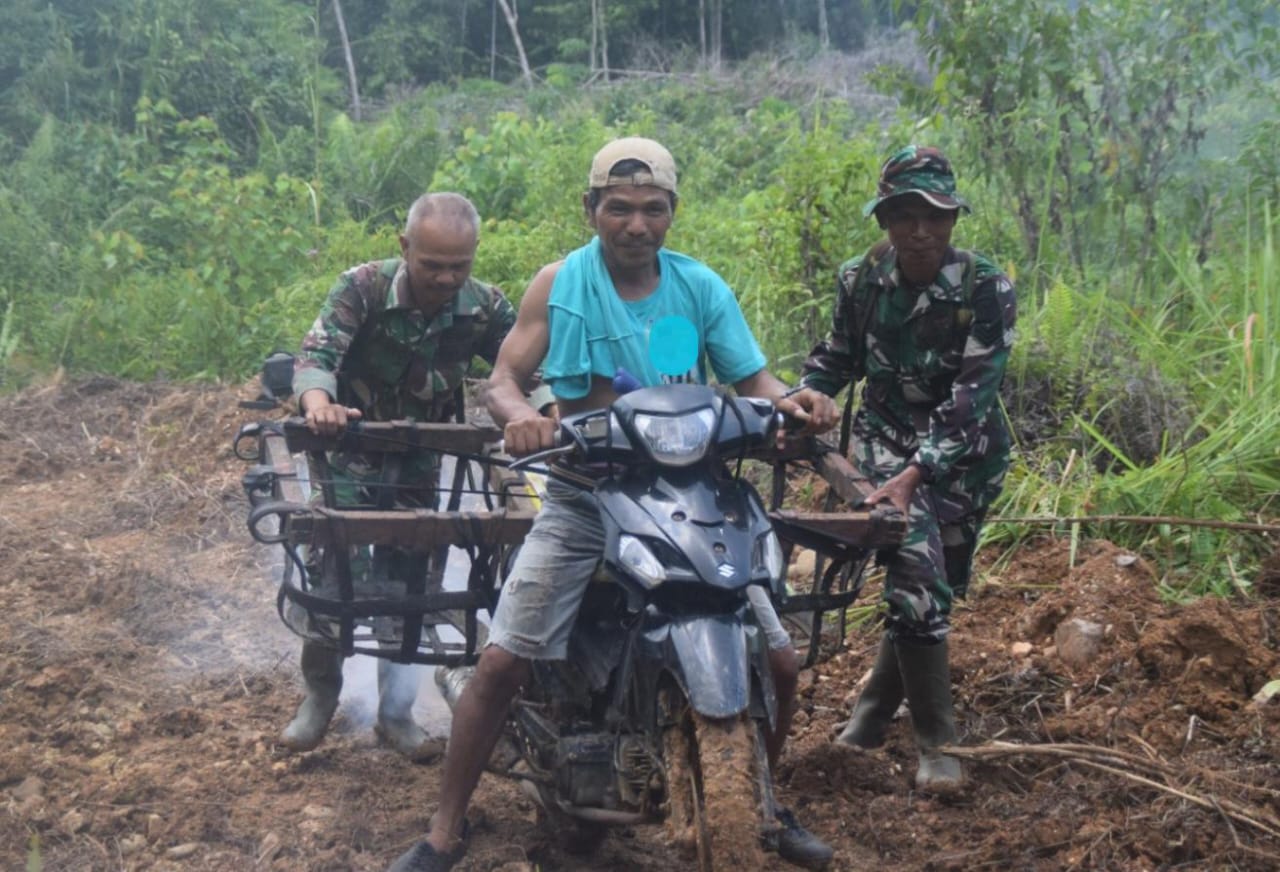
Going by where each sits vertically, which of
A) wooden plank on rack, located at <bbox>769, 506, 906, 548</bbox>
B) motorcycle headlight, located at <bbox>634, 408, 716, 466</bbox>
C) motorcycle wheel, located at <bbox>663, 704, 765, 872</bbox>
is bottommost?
motorcycle wheel, located at <bbox>663, 704, 765, 872</bbox>

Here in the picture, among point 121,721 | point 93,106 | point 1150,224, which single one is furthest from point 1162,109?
point 93,106

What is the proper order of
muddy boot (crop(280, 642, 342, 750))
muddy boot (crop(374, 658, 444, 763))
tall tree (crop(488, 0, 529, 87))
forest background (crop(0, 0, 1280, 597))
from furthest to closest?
1. tall tree (crop(488, 0, 529, 87))
2. forest background (crop(0, 0, 1280, 597))
3. muddy boot (crop(374, 658, 444, 763))
4. muddy boot (crop(280, 642, 342, 750))

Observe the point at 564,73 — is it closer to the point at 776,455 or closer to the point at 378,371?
the point at 378,371

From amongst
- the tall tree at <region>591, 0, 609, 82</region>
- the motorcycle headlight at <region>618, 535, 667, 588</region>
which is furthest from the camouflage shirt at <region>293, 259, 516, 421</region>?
the tall tree at <region>591, 0, 609, 82</region>

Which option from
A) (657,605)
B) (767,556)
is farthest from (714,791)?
(767,556)

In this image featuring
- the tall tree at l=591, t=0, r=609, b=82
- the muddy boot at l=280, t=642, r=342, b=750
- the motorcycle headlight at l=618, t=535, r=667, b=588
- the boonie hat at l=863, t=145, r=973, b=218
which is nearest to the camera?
the motorcycle headlight at l=618, t=535, r=667, b=588

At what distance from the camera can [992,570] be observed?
636 cm

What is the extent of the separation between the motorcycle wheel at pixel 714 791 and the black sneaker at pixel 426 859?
87cm

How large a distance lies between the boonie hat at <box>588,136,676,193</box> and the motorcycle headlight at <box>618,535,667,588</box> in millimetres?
1167

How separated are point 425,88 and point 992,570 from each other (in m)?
20.7

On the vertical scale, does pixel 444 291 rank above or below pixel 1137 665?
above

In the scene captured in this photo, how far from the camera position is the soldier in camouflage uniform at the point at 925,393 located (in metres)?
4.64

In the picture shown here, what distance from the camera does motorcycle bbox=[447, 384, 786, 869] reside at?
3.23 meters

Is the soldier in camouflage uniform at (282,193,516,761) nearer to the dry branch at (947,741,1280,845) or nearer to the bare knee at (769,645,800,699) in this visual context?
the bare knee at (769,645,800,699)
